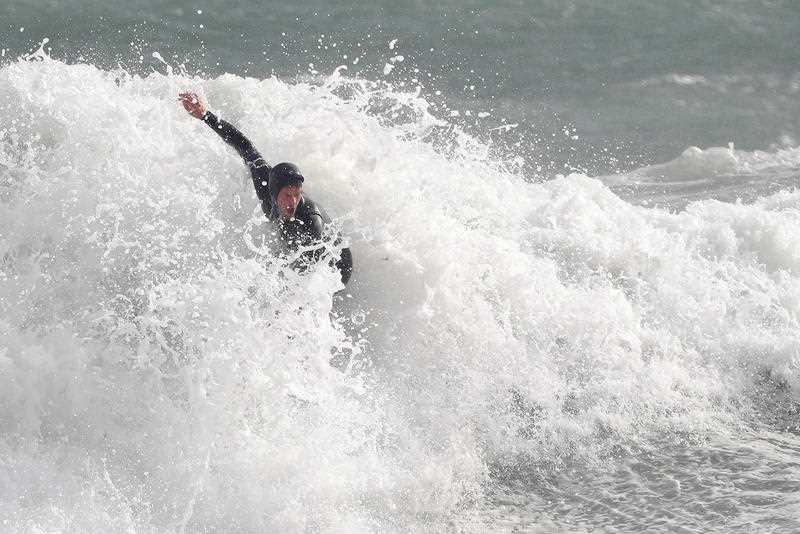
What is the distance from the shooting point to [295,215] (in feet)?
20.2

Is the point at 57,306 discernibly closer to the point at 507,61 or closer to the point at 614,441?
the point at 614,441

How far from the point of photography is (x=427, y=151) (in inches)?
330

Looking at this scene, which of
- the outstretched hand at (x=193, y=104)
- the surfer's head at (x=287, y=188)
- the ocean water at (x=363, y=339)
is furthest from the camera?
the outstretched hand at (x=193, y=104)

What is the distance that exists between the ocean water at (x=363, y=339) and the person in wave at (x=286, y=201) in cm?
22

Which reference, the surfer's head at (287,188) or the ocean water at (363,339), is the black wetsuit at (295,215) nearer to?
the surfer's head at (287,188)

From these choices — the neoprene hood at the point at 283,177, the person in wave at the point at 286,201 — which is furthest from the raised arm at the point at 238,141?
the neoprene hood at the point at 283,177

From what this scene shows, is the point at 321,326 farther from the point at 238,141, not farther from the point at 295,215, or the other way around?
the point at 238,141

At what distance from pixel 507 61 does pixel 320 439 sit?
28.6ft

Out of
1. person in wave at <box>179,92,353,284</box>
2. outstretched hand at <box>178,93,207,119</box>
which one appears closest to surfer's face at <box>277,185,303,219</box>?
person in wave at <box>179,92,353,284</box>

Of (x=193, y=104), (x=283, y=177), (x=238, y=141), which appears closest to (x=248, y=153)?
(x=238, y=141)

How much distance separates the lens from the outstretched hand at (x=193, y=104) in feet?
21.1

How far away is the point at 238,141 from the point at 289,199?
829 mm

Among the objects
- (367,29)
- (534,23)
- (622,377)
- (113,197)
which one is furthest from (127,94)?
(534,23)

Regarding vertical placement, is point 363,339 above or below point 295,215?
below
